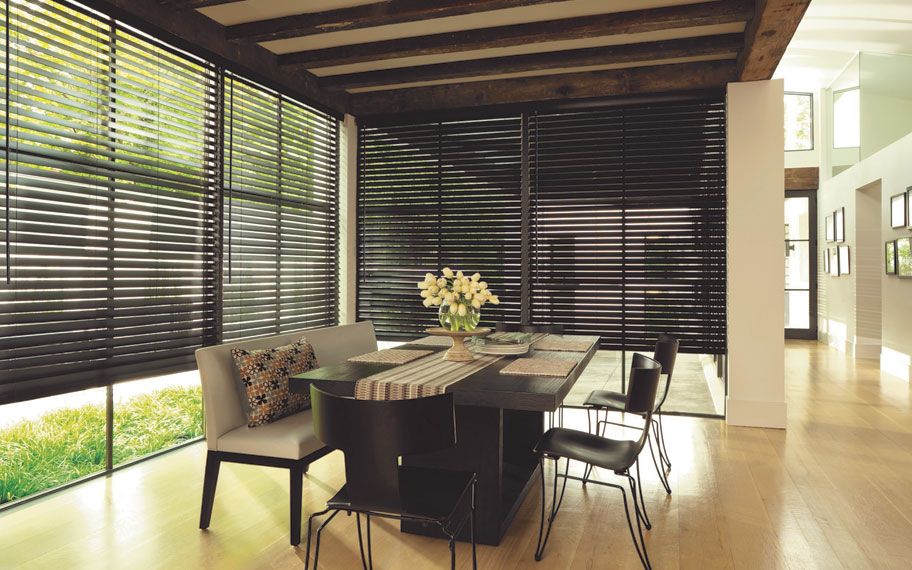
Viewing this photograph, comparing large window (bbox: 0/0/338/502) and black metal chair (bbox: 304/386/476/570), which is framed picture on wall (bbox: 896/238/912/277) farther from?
black metal chair (bbox: 304/386/476/570)

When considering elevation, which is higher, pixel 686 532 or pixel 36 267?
pixel 36 267

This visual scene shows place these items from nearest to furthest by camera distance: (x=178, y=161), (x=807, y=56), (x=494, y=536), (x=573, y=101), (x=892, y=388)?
(x=494, y=536), (x=178, y=161), (x=573, y=101), (x=892, y=388), (x=807, y=56)

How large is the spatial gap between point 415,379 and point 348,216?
3.44m

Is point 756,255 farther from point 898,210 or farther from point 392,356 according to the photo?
point 898,210

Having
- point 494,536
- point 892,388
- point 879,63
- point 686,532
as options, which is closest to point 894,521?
point 686,532

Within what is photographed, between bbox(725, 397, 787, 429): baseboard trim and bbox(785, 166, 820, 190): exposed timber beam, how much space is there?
8.12 meters

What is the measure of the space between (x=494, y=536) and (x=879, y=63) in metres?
9.28

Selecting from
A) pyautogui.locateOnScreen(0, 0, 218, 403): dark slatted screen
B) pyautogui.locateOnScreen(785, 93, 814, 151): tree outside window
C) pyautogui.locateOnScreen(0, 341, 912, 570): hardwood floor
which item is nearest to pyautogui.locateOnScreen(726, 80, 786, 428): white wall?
pyautogui.locateOnScreen(0, 341, 912, 570): hardwood floor

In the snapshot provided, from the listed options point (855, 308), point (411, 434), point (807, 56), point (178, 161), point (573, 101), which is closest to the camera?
point (411, 434)

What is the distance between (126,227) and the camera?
3205 millimetres

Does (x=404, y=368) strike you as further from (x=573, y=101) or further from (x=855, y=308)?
(x=855, y=308)

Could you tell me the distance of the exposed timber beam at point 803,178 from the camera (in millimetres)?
10859

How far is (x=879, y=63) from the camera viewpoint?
26.9 ft

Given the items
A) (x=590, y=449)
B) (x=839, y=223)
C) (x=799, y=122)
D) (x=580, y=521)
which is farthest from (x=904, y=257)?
(x=590, y=449)
